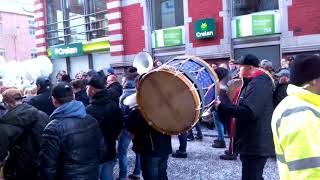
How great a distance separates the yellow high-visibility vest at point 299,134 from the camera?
1817mm

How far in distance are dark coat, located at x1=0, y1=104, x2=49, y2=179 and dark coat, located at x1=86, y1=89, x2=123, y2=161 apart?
2.67 feet

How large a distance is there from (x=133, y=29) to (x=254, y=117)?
12.6 meters

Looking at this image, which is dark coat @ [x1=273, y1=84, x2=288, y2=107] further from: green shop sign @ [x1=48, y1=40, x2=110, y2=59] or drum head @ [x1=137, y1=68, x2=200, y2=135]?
green shop sign @ [x1=48, y1=40, x2=110, y2=59]

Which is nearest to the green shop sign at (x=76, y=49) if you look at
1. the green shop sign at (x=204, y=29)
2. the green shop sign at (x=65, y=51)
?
the green shop sign at (x=65, y=51)

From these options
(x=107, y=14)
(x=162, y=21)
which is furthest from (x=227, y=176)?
(x=107, y=14)

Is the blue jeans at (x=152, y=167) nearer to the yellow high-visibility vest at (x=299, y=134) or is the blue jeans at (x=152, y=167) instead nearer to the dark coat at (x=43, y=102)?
the dark coat at (x=43, y=102)

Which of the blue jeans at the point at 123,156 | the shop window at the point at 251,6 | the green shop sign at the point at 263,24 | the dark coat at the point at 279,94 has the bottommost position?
the blue jeans at the point at 123,156

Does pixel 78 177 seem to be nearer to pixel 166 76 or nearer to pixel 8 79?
pixel 166 76

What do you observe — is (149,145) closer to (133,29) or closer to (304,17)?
(304,17)

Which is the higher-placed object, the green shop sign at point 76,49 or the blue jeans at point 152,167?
the green shop sign at point 76,49

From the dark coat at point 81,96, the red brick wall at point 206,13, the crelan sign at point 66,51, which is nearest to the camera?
the dark coat at point 81,96

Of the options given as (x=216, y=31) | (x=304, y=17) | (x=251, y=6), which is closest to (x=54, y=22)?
(x=216, y=31)

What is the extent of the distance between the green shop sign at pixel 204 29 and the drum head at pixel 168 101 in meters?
9.33

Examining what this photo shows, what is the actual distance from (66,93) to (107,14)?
13992 millimetres
